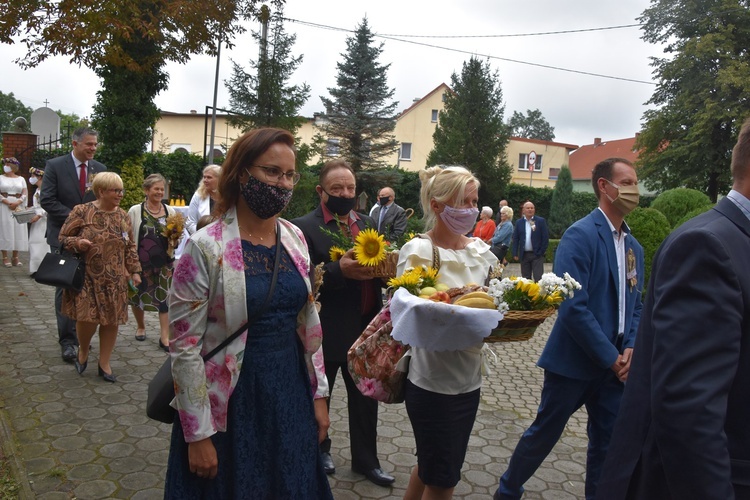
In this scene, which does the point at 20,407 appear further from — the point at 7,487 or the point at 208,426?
the point at 208,426

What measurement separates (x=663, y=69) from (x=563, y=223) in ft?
38.4

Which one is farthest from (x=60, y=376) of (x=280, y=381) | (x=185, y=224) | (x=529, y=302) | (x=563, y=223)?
(x=563, y=223)

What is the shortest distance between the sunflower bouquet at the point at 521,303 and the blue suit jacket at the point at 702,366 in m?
0.96

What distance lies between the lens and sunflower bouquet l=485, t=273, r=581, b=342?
2.76 meters

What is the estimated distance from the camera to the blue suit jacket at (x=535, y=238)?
45.1ft

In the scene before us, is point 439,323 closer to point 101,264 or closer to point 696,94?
point 101,264

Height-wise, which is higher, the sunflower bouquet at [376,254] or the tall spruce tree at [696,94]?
the tall spruce tree at [696,94]

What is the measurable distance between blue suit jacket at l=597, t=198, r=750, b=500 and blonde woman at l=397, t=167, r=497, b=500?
4.39 feet

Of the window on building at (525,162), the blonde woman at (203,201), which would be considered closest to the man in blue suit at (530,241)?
the blonde woman at (203,201)

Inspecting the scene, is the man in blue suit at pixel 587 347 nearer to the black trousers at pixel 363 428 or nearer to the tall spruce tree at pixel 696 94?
the black trousers at pixel 363 428

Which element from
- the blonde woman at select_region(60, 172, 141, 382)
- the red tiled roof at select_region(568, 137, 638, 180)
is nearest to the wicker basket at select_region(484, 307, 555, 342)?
the blonde woman at select_region(60, 172, 141, 382)

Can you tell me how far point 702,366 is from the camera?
5.28ft

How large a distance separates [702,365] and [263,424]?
1.69 meters

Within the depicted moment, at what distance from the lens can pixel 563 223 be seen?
31500 mm
